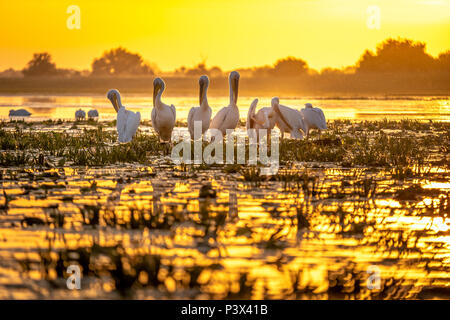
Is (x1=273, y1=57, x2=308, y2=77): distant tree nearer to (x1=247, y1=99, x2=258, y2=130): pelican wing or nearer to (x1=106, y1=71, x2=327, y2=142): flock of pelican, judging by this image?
(x1=106, y1=71, x2=327, y2=142): flock of pelican

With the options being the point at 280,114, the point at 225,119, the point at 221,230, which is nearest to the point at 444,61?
the point at 280,114

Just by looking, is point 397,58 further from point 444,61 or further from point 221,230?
point 221,230

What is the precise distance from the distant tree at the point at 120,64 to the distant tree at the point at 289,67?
45.4 ft

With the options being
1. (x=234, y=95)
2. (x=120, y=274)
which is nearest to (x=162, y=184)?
(x=120, y=274)

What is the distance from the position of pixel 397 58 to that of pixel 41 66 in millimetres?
35191

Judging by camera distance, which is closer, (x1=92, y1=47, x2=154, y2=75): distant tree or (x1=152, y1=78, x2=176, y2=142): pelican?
(x1=152, y1=78, x2=176, y2=142): pelican

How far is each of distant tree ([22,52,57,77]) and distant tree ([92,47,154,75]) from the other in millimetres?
5641

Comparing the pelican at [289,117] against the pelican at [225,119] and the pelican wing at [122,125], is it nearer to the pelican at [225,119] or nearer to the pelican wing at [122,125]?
the pelican at [225,119]

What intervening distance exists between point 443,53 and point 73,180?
61.8 meters

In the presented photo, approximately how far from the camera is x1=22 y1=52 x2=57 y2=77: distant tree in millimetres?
73000

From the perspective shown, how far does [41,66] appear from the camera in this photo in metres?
73.0

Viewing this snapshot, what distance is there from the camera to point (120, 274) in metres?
4.39

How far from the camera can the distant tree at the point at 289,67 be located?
7101cm

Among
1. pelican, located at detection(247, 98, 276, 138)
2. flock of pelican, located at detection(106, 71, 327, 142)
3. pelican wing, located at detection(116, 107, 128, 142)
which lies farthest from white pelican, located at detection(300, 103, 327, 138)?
pelican wing, located at detection(116, 107, 128, 142)
